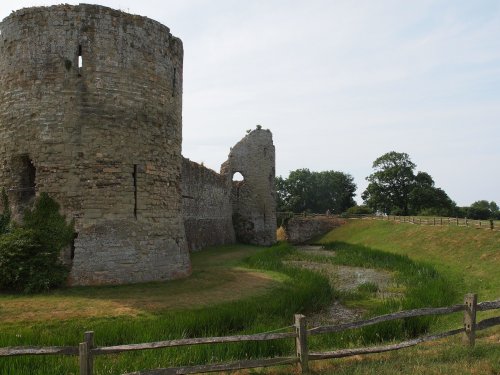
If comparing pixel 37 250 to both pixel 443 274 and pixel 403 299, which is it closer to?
pixel 403 299

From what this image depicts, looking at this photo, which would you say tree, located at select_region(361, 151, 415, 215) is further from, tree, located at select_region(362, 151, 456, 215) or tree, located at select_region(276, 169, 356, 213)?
tree, located at select_region(276, 169, 356, 213)

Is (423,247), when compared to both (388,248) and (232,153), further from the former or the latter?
(232,153)

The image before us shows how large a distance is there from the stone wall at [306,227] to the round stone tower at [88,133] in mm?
30895

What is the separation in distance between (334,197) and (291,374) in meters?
75.4

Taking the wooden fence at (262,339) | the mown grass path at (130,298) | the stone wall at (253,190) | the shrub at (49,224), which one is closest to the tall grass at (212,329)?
the mown grass path at (130,298)

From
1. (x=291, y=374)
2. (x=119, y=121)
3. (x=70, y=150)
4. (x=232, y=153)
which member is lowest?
(x=291, y=374)

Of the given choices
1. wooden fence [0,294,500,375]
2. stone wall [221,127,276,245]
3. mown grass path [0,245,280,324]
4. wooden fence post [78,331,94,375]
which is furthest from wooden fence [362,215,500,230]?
wooden fence post [78,331,94,375]

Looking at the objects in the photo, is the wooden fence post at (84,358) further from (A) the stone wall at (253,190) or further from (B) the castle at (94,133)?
(A) the stone wall at (253,190)

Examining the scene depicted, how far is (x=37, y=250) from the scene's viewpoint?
38.8 feet

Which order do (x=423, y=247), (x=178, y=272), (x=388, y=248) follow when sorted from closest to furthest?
(x=178, y=272), (x=423, y=247), (x=388, y=248)

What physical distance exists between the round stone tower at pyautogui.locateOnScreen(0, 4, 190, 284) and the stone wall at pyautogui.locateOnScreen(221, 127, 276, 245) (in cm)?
2128

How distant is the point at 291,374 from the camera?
6.93 meters

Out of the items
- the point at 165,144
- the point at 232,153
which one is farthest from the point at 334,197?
the point at 165,144

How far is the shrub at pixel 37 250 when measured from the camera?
11.4m
